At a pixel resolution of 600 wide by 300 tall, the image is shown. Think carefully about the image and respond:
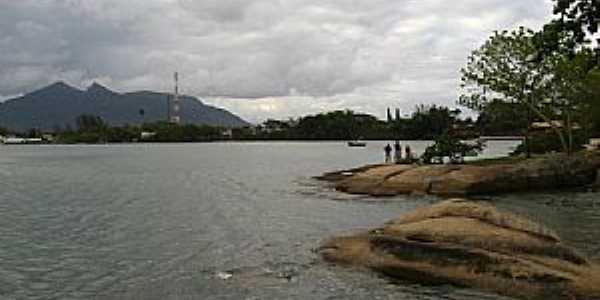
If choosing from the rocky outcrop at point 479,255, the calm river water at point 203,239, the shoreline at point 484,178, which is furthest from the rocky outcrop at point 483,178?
the rocky outcrop at point 479,255

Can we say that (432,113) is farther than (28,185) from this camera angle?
Yes

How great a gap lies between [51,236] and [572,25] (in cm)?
2456

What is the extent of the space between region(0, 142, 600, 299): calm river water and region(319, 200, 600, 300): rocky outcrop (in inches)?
23.4

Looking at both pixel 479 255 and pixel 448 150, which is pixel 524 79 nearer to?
pixel 448 150

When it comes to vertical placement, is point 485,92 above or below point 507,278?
above

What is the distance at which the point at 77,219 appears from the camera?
40.3 m

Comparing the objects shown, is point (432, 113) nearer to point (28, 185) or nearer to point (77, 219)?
Result: point (28, 185)

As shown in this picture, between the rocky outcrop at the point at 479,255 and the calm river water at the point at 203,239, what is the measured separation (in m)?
0.59

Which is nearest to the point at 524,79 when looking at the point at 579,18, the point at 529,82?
the point at 529,82

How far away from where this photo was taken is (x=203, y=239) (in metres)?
31.6

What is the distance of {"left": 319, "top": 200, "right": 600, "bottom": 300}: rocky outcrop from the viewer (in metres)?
18.1

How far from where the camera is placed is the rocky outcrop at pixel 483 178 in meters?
48.8

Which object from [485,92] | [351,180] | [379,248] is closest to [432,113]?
[485,92]

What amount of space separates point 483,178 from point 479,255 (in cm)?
3027
